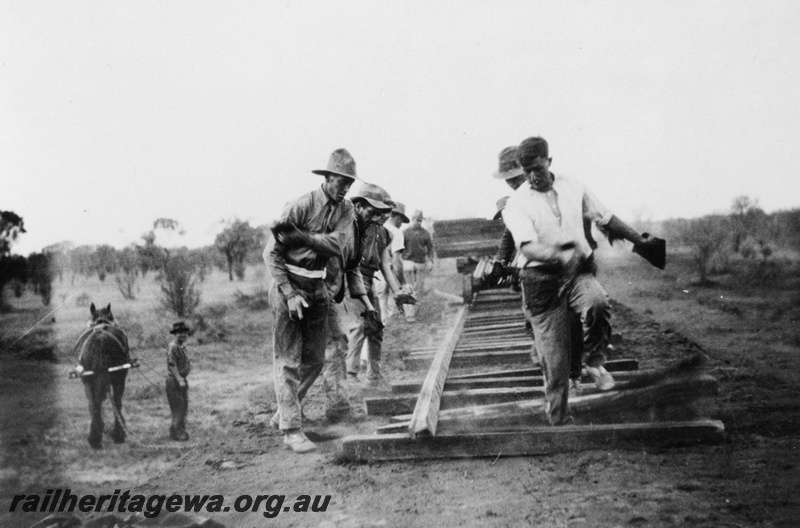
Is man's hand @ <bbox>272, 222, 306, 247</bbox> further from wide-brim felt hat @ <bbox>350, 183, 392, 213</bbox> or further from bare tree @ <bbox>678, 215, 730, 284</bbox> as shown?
bare tree @ <bbox>678, 215, 730, 284</bbox>

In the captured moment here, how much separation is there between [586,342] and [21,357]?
15.5ft

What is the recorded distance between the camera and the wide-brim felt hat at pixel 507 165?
483cm

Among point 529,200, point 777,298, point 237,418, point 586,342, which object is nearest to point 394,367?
point 237,418

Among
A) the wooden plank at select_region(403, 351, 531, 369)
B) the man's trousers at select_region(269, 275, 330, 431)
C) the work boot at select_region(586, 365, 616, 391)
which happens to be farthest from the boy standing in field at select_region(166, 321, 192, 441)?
the work boot at select_region(586, 365, 616, 391)

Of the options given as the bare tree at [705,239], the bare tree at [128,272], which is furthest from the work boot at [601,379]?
the bare tree at [705,239]

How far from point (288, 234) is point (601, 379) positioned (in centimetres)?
227

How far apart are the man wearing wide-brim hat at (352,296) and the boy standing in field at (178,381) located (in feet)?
3.80

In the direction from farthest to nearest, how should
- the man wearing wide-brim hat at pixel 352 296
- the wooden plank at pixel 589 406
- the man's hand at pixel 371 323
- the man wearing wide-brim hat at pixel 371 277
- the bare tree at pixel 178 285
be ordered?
the bare tree at pixel 178 285, the man wearing wide-brim hat at pixel 371 277, the man's hand at pixel 371 323, the man wearing wide-brim hat at pixel 352 296, the wooden plank at pixel 589 406

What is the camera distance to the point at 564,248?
11.7ft

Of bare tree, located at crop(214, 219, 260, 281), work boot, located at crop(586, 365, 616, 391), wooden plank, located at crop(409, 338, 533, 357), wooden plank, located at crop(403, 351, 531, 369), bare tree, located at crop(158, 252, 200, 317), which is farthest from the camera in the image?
bare tree, located at crop(214, 219, 260, 281)

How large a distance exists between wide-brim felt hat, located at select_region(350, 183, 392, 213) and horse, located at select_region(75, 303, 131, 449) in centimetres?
222

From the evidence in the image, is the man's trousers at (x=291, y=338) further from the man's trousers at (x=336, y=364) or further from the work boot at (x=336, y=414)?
the man's trousers at (x=336, y=364)

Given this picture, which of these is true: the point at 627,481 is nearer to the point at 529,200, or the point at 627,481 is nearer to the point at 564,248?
the point at 564,248

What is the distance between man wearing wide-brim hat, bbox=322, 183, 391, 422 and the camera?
439cm
